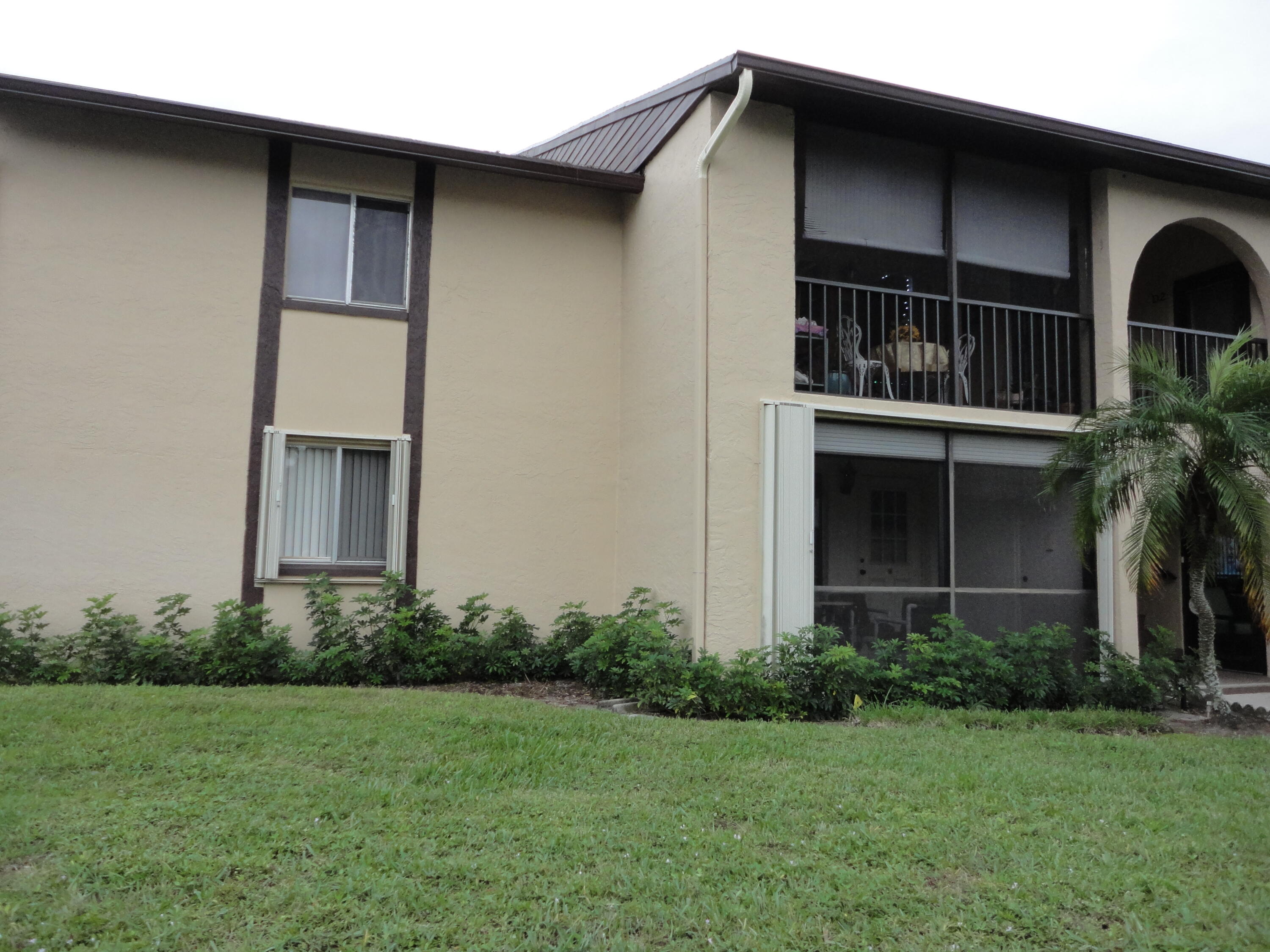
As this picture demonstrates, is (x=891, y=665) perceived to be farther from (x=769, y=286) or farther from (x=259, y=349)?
(x=259, y=349)

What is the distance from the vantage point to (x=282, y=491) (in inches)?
342

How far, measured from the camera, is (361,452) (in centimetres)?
905

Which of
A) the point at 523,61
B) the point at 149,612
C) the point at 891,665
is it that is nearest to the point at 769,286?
the point at 891,665

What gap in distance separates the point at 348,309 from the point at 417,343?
2.38ft

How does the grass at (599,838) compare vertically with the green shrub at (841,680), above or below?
below

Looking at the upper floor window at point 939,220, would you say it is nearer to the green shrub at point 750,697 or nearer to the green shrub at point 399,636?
the green shrub at point 750,697

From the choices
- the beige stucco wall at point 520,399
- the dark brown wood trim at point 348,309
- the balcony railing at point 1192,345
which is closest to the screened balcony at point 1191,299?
the balcony railing at point 1192,345

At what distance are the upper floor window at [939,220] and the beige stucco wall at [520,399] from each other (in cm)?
249

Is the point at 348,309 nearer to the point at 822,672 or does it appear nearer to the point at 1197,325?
the point at 822,672

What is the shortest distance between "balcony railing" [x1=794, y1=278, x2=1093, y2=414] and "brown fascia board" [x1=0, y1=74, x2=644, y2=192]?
2.49 m

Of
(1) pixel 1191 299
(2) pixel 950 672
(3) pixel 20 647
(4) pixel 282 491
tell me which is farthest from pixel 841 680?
(1) pixel 1191 299

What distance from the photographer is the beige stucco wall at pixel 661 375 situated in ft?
26.3

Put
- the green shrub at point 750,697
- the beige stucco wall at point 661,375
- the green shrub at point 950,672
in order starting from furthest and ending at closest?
the beige stucco wall at point 661,375 → the green shrub at point 950,672 → the green shrub at point 750,697

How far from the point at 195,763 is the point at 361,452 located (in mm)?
4388
